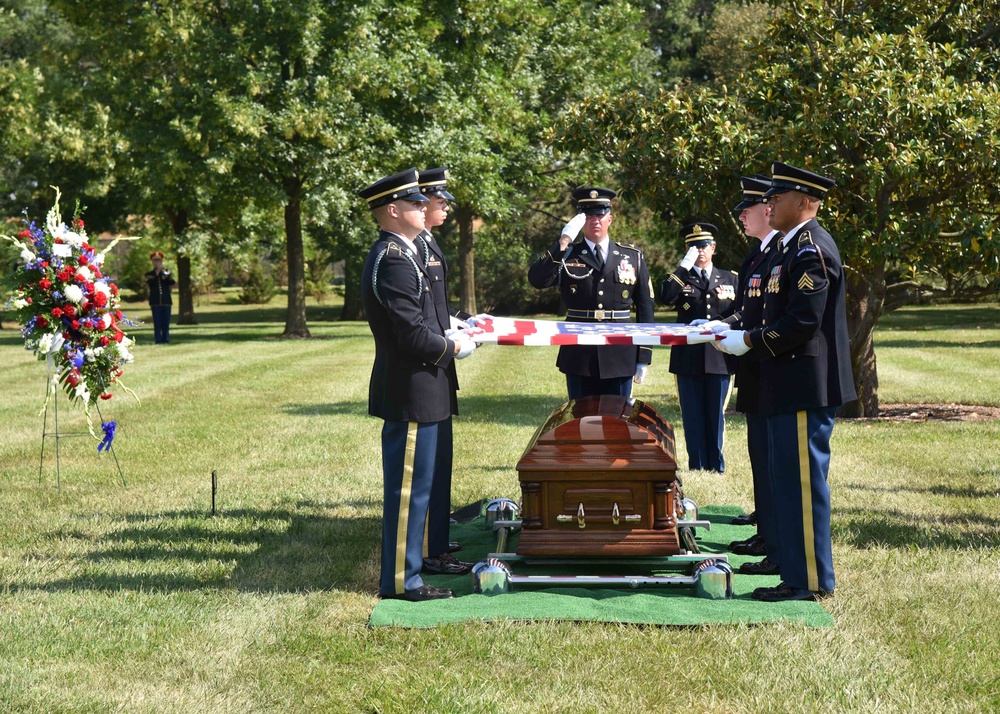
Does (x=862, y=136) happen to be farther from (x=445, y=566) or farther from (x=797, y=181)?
(x=445, y=566)

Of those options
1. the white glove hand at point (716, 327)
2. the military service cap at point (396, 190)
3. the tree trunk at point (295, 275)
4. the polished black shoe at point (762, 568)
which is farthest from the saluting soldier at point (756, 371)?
the tree trunk at point (295, 275)

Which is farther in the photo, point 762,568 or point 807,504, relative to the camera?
point 762,568

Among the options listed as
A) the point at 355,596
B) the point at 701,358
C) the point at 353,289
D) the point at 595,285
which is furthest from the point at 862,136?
the point at 353,289

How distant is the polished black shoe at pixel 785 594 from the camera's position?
511cm

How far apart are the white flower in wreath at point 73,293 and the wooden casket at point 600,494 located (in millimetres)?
3775

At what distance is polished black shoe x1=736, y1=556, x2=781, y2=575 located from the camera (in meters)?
5.70

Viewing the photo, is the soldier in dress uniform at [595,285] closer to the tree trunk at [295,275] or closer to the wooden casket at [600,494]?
the wooden casket at [600,494]

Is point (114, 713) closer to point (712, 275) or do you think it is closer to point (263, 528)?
point (263, 528)

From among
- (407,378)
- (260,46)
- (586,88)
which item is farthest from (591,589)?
(586,88)

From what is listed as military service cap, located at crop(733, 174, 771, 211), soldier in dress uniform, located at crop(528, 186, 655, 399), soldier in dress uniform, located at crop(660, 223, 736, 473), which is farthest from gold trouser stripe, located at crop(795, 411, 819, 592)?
soldier in dress uniform, located at crop(660, 223, 736, 473)

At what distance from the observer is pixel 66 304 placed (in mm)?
7512

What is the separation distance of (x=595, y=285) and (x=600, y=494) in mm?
2110

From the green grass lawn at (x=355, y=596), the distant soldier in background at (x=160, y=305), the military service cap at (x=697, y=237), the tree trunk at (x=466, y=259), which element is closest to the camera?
the green grass lawn at (x=355, y=596)

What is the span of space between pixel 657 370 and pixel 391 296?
13.1 m
